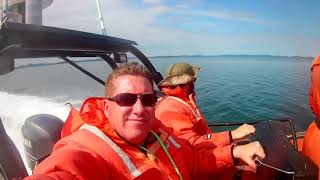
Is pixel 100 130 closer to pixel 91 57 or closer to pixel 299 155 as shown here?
pixel 299 155

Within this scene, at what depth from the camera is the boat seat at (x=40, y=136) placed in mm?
2471

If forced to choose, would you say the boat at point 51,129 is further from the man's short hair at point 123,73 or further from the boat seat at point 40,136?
the man's short hair at point 123,73

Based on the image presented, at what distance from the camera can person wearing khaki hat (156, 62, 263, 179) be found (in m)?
2.35

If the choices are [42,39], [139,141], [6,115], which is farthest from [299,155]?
[6,115]

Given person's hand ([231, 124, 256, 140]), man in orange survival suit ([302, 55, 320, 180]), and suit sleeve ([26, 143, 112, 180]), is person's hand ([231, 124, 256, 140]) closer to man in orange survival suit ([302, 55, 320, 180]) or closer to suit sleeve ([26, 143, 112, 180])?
man in orange survival suit ([302, 55, 320, 180])

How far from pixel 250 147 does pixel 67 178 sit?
1.25 m

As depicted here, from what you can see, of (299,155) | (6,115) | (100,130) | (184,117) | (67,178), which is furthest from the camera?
(6,115)

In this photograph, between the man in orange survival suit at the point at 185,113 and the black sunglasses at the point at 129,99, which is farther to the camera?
the man in orange survival suit at the point at 185,113

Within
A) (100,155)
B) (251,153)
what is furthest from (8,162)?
(251,153)

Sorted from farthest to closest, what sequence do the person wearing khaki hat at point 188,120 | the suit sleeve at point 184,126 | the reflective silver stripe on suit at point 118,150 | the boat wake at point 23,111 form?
1. the boat wake at point 23,111
2. the suit sleeve at point 184,126
3. the person wearing khaki hat at point 188,120
4. the reflective silver stripe on suit at point 118,150

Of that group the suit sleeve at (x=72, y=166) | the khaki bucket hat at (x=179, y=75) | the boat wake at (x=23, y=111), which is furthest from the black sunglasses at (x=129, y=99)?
the boat wake at (x=23, y=111)

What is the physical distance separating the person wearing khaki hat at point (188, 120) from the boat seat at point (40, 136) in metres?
0.98

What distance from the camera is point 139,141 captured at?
5.83 feet

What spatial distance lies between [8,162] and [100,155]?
64 cm
